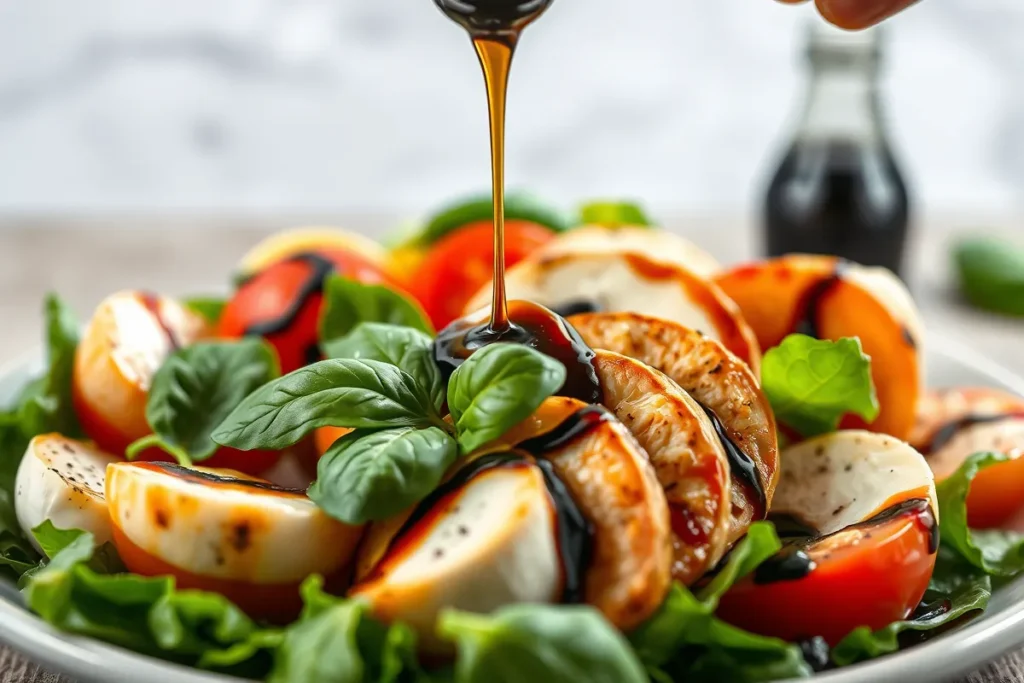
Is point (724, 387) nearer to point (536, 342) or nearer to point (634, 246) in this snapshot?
point (536, 342)

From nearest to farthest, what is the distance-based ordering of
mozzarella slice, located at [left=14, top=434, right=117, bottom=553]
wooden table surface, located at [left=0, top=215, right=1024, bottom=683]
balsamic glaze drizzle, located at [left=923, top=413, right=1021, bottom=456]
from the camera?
1. mozzarella slice, located at [left=14, top=434, right=117, bottom=553]
2. balsamic glaze drizzle, located at [left=923, top=413, right=1021, bottom=456]
3. wooden table surface, located at [left=0, top=215, right=1024, bottom=683]

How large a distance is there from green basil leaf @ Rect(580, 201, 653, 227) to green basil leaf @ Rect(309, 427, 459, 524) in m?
1.75

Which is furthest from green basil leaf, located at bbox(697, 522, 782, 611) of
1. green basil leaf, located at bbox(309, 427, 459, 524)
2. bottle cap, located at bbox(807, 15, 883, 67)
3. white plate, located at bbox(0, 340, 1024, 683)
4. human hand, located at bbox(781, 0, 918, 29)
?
bottle cap, located at bbox(807, 15, 883, 67)

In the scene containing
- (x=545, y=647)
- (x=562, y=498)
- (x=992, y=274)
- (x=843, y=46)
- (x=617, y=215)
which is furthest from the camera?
(x=992, y=274)

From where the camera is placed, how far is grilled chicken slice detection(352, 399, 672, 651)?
154 centimetres

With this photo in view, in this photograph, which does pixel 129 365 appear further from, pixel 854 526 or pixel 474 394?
pixel 854 526

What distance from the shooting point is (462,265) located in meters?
3.21

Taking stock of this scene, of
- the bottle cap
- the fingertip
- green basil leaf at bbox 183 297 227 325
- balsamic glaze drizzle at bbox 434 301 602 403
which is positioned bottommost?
green basil leaf at bbox 183 297 227 325

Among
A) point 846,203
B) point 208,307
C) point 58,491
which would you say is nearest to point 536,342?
point 58,491

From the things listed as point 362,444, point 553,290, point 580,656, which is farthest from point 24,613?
point 553,290

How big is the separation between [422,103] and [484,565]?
18.3 feet

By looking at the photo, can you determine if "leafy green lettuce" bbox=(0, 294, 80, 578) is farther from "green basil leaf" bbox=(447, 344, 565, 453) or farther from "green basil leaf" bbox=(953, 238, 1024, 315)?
"green basil leaf" bbox=(953, 238, 1024, 315)

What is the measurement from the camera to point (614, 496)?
5.30 feet

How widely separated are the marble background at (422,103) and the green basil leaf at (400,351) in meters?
4.45
